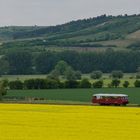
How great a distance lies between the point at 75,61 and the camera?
596ft

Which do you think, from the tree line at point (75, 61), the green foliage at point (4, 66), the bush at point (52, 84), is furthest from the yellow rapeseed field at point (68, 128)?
the tree line at point (75, 61)

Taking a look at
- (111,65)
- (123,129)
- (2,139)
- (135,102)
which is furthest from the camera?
(111,65)

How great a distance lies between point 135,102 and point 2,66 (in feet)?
305

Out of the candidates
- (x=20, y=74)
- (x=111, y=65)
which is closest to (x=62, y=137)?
(x=20, y=74)

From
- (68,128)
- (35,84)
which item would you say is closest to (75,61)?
(35,84)

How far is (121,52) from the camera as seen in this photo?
606 feet

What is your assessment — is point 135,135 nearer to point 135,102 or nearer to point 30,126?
point 30,126

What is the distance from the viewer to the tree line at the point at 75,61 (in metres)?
174

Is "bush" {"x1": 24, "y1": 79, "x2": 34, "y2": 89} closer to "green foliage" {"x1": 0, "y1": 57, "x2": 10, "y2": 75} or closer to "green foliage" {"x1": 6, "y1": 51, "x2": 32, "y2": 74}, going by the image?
"green foliage" {"x1": 0, "y1": 57, "x2": 10, "y2": 75}

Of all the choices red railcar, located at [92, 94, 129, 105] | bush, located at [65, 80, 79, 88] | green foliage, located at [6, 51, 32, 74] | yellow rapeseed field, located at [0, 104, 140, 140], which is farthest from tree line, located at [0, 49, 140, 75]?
yellow rapeseed field, located at [0, 104, 140, 140]

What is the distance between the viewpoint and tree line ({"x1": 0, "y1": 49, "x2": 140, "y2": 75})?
174 metres

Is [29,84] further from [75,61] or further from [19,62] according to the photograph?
[75,61]

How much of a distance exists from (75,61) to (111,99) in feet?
342

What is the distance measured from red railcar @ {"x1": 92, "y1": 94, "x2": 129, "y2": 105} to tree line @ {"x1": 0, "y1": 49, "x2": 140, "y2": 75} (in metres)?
92.7
